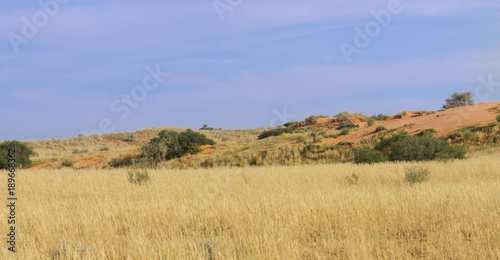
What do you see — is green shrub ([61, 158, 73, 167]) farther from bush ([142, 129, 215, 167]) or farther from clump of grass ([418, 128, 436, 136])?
clump of grass ([418, 128, 436, 136])

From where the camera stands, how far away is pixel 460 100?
2137 inches

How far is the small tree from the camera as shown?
53.5 m

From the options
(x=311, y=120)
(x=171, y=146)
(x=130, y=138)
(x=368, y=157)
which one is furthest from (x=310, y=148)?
(x=130, y=138)

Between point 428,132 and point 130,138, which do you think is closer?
point 428,132

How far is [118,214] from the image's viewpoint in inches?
264

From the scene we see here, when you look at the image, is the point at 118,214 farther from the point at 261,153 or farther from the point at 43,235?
the point at 261,153

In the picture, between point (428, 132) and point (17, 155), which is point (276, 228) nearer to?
point (428, 132)

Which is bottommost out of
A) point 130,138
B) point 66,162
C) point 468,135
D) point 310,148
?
point 468,135

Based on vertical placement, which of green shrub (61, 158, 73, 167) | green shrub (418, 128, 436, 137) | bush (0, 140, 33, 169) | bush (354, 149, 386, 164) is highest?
bush (0, 140, 33, 169)

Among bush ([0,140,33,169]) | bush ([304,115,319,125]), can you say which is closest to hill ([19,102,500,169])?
bush ([0,140,33,169])

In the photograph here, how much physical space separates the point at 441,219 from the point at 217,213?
11.2 ft

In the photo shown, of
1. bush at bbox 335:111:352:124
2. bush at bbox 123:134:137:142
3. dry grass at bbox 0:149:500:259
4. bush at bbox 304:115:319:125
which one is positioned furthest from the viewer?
bush at bbox 123:134:137:142

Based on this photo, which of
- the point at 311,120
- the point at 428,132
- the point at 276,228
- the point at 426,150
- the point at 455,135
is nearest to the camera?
the point at 276,228

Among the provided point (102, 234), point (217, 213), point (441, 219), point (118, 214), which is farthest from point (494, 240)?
point (118, 214)
